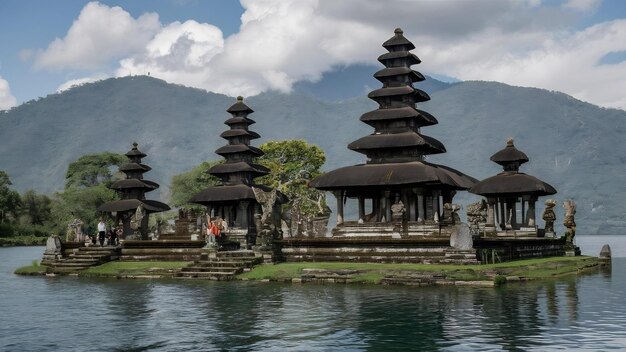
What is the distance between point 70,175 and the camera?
375 feet

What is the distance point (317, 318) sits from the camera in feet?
76.5

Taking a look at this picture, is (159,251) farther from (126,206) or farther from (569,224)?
(569,224)

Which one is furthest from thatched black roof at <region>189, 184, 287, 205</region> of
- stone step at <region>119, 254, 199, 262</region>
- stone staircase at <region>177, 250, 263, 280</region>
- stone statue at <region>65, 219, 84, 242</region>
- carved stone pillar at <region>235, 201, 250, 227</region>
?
stone staircase at <region>177, 250, 263, 280</region>

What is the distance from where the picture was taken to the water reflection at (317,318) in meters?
19.3

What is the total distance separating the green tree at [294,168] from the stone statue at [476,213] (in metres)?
29.9

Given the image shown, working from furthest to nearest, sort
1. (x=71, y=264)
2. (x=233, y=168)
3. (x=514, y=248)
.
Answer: (x=233, y=168), (x=71, y=264), (x=514, y=248)

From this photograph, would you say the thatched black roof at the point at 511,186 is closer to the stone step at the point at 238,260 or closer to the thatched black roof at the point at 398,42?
the thatched black roof at the point at 398,42

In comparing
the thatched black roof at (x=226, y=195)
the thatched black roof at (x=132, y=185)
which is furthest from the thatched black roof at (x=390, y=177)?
the thatched black roof at (x=132, y=185)

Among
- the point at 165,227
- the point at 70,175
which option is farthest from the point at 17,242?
the point at 165,227

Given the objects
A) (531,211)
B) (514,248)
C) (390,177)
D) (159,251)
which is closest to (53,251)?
(159,251)

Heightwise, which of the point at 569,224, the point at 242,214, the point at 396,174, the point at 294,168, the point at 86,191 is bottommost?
the point at 569,224

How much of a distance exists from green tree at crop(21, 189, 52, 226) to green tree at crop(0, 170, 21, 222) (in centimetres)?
209

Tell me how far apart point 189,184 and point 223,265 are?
236 feet

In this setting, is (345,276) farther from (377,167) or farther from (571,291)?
(377,167)
